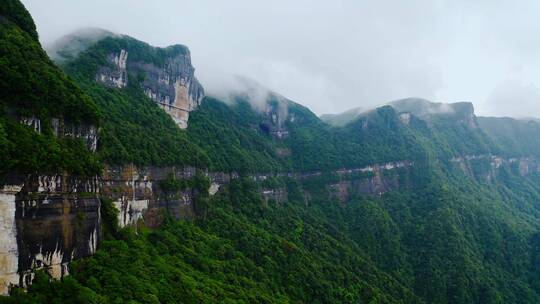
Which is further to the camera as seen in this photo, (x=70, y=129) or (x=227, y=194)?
(x=227, y=194)

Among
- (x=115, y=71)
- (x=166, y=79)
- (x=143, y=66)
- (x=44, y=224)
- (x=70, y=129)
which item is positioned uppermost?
(x=143, y=66)

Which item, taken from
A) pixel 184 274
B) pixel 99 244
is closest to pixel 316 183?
pixel 184 274

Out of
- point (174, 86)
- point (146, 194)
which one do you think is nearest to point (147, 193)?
point (146, 194)

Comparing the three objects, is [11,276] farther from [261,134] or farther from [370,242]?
[261,134]

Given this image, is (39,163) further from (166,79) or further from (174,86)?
(174,86)

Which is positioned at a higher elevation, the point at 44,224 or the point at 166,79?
the point at 166,79

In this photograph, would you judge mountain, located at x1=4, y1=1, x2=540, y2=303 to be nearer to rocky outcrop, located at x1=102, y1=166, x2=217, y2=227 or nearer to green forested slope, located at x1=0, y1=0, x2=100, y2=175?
green forested slope, located at x1=0, y1=0, x2=100, y2=175

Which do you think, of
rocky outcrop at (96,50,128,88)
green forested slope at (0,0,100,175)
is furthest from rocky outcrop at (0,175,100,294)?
rocky outcrop at (96,50,128,88)
